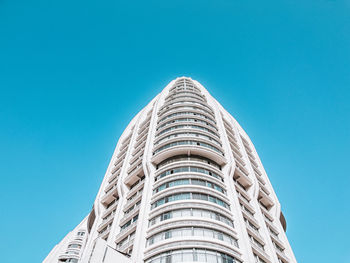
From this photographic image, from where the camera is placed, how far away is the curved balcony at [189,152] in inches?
1841

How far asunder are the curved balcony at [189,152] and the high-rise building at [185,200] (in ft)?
0.47

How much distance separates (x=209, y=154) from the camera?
4725 cm

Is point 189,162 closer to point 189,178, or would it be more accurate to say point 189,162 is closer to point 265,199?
point 189,178

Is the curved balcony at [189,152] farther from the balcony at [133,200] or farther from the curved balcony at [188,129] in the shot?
the balcony at [133,200]

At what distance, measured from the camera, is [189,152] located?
155ft

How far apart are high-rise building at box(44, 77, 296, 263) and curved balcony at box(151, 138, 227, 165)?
0.14 metres

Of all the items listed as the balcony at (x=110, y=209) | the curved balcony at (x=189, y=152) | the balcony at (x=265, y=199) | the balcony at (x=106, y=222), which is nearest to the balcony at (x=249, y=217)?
the curved balcony at (x=189, y=152)

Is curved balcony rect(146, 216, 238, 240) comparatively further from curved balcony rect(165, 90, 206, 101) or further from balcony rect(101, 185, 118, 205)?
curved balcony rect(165, 90, 206, 101)

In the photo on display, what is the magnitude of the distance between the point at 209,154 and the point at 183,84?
28.9 metres

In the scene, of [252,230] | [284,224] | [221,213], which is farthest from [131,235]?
[284,224]

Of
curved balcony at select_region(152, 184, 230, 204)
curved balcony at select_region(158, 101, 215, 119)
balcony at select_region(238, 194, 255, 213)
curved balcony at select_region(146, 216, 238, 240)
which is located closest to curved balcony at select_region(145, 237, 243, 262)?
curved balcony at select_region(146, 216, 238, 240)

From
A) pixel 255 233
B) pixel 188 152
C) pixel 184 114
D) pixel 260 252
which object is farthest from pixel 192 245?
pixel 184 114

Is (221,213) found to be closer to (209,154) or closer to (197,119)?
(209,154)

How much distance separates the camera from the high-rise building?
32.2 meters
